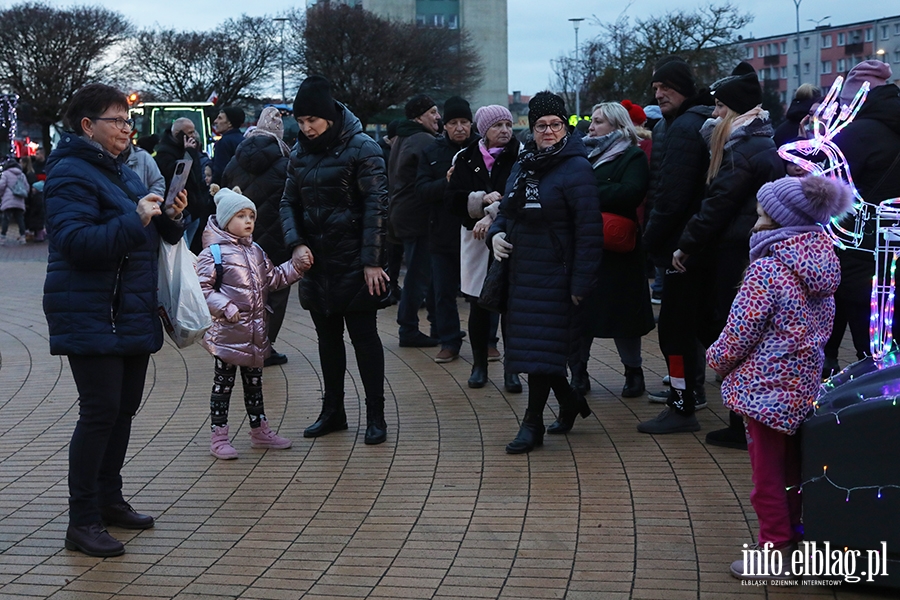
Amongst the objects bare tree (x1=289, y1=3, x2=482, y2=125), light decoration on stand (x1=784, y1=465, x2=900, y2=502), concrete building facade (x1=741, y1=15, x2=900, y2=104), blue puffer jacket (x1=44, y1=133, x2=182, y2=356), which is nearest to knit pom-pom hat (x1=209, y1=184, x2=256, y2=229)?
blue puffer jacket (x1=44, y1=133, x2=182, y2=356)

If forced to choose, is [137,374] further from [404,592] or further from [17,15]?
[17,15]

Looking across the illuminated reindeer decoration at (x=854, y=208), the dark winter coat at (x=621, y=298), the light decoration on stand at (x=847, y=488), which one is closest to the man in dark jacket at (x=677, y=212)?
the dark winter coat at (x=621, y=298)

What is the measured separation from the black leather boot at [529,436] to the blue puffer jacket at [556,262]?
355 mm

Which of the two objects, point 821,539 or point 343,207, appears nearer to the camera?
point 821,539

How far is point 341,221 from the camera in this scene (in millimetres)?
6422

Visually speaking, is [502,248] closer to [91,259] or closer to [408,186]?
[91,259]

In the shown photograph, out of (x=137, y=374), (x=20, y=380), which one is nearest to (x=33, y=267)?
(x=20, y=380)

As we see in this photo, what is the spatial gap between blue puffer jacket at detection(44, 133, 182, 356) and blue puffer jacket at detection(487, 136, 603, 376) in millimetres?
2211

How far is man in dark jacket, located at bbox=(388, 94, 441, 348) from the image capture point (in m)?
9.70

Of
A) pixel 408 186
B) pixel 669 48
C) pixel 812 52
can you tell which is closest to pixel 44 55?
pixel 669 48

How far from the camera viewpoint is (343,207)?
6453 mm

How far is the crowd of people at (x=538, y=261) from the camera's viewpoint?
436 cm

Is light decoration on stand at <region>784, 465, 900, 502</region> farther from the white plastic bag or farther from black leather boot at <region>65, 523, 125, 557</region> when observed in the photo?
black leather boot at <region>65, 523, 125, 557</region>

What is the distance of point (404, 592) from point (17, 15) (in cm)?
5638
